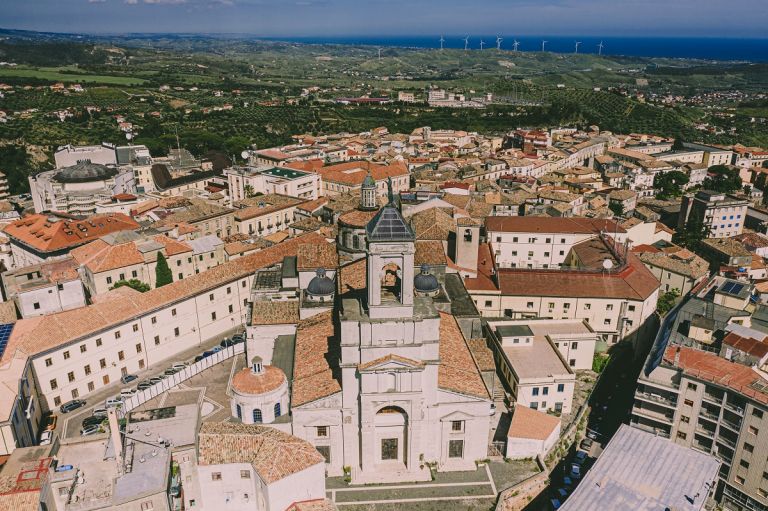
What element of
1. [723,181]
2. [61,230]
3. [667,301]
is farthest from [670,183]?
[61,230]

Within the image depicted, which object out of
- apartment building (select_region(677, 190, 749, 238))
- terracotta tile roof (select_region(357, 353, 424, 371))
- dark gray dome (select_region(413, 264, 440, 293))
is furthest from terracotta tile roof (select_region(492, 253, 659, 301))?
apartment building (select_region(677, 190, 749, 238))

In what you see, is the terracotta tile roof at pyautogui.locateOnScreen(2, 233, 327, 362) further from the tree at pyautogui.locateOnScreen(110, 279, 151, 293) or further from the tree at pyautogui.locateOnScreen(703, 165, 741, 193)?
the tree at pyautogui.locateOnScreen(703, 165, 741, 193)

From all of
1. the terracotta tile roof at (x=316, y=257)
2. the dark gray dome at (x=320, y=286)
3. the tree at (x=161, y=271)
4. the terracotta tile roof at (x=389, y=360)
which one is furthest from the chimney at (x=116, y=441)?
the tree at (x=161, y=271)

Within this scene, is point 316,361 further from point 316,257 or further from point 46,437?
point 46,437

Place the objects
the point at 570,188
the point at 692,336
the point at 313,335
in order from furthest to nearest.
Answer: the point at 570,188, the point at 692,336, the point at 313,335

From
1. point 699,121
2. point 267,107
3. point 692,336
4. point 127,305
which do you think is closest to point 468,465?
point 692,336

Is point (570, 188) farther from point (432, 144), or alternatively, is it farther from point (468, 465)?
point (468, 465)
